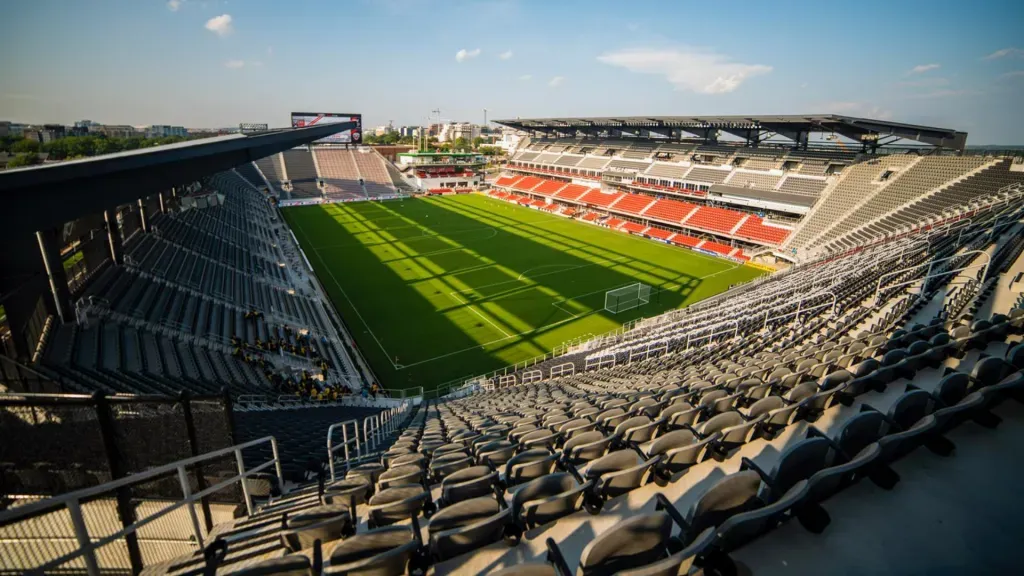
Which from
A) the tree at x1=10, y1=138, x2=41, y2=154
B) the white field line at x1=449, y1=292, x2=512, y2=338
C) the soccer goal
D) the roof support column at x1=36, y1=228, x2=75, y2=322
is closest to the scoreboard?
the tree at x1=10, y1=138, x2=41, y2=154

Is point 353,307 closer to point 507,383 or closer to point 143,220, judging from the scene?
point 143,220

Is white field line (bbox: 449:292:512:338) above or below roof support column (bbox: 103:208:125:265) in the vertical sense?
below

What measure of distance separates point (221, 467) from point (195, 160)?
39.0ft

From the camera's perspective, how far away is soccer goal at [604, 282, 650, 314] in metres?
30.9

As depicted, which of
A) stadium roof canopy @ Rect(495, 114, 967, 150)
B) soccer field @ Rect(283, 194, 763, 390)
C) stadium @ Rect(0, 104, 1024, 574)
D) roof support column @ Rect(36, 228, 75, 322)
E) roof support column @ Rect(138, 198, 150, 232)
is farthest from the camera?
stadium roof canopy @ Rect(495, 114, 967, 150)

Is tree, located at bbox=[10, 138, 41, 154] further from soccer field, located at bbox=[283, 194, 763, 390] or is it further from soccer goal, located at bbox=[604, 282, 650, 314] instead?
soccer goal, located at bbox=[604, 282, 650, 314]

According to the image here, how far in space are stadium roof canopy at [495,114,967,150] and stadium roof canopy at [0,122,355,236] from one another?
4819 centimetres

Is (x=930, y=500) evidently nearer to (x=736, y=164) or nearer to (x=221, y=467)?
(x=221, y=467)

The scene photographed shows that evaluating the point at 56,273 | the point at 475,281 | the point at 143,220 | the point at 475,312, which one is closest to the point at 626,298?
the point at 475,312

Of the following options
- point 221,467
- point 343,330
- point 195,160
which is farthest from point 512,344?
point 221,467

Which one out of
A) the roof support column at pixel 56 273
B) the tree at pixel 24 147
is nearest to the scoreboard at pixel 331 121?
the tree at pixel 24 147

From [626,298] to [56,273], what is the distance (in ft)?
93.5

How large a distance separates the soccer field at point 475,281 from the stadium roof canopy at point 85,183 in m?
12.7

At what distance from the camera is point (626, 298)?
32250mm
